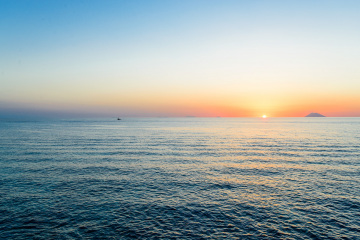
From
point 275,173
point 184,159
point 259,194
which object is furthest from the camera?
point 184,159

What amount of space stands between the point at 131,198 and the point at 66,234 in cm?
763

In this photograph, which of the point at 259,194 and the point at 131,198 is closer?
the point at 131,198

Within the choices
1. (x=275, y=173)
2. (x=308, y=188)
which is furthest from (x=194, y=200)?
(x=275, y=173)

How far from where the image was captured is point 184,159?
44.7 meters

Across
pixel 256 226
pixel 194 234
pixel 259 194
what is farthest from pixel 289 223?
pixel 194 234

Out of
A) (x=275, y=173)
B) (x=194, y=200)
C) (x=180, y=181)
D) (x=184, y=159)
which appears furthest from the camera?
(x=184, y=159)

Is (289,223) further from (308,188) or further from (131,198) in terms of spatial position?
(131,198)

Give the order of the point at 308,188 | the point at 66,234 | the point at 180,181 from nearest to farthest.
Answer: the point at 66,234 < the point at 308,188 < the point at 180,181

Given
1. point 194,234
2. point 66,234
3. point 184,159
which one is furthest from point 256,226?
point 184,159

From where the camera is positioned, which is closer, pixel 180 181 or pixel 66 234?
Answer: pixel 66 234

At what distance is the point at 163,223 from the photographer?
18.7 m

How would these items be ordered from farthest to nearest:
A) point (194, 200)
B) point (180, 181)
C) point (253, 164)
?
point (253, 164), point (180, 181), point (194, 200)

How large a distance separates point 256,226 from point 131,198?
1248cm

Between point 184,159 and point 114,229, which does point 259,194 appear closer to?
point 114,229
